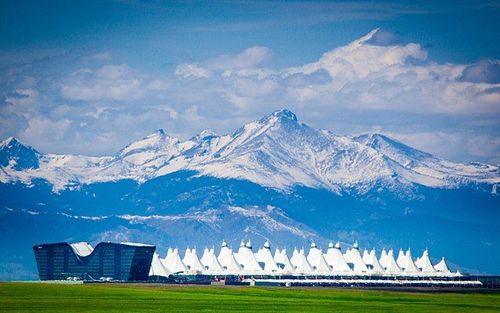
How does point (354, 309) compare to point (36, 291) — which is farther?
point (36, 291)

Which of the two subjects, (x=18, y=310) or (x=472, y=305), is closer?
(x=18, y=310)

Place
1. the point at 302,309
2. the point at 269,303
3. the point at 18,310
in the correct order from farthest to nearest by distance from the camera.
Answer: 1. the point at 269,303
2. the point at 302,309
3. the point at 18,310

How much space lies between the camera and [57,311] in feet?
484

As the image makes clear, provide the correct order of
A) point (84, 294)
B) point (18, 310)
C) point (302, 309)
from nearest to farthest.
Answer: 1. point (18, 310)
2. point (302, 309)
3. point (84, 294)

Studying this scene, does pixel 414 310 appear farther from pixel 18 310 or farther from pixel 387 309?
pixel 18 310

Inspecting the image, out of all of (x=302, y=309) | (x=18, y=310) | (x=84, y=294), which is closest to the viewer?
(x=18, y=310)

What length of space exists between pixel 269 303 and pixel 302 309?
16303 millimetres

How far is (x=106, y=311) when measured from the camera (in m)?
148

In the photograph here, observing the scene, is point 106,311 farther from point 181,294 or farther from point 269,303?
point 181,294

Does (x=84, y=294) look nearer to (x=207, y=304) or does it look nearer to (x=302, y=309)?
(x=207, y=304)

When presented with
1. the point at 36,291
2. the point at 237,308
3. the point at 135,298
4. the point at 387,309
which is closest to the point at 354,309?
the point at 387,309

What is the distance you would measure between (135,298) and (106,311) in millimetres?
32308

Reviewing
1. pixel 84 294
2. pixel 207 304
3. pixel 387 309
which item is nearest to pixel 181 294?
pixel 84 294


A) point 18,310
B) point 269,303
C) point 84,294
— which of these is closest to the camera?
point 18,310
